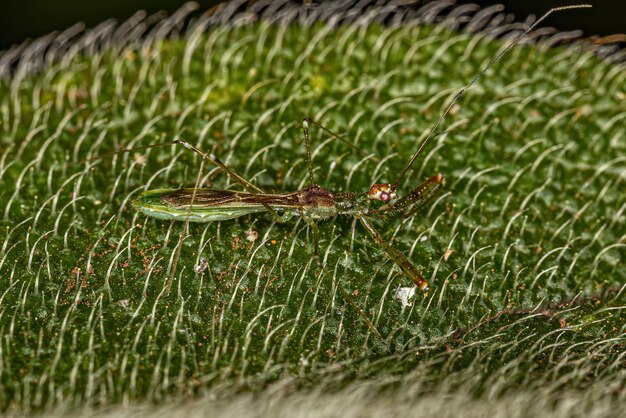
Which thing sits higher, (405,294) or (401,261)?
(401,261)

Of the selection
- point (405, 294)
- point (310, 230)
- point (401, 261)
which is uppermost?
point (310, 230)

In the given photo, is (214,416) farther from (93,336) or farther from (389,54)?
(389,54)

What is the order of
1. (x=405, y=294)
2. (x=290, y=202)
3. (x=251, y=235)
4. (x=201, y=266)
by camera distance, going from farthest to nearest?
(x=290, y=202) < (x=251, y=235) < (x=201, y=266) < (x=405, y=294)

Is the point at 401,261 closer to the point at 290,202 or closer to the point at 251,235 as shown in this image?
the point at 290,202

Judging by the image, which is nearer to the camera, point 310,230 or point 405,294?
point 405,294

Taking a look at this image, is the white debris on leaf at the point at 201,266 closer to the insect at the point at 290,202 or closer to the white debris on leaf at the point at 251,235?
the insect at the point at 290,202

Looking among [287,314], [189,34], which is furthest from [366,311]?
[189,34]

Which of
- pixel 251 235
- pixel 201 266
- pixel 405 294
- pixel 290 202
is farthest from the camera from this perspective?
pixel 290 202

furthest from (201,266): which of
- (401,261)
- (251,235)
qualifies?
(401,261)

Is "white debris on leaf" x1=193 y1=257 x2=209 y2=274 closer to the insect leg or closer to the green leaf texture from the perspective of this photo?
the green leaf texture
